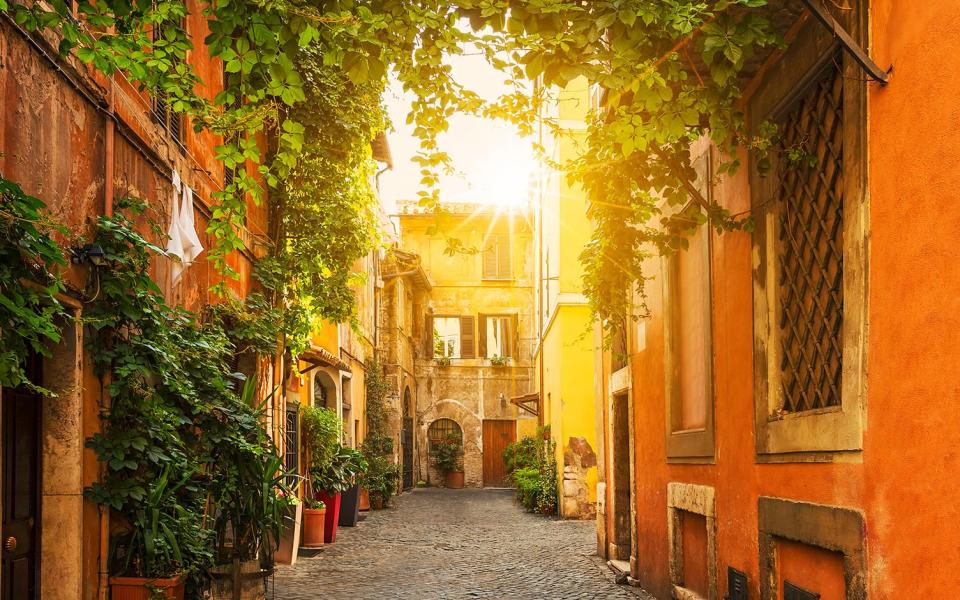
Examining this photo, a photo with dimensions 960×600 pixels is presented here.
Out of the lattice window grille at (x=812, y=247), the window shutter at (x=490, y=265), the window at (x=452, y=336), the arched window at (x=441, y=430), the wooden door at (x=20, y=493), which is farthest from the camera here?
the window shutter at (x=490, y=265)

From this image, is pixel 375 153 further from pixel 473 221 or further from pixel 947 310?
pixel 947 310

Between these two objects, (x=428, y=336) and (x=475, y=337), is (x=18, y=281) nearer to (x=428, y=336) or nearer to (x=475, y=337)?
(x=428, y=336)

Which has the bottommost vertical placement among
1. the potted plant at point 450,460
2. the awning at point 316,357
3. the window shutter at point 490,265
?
the potted plant at point 450,460

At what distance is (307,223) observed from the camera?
442 inches

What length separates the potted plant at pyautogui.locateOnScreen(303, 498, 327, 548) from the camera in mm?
12734

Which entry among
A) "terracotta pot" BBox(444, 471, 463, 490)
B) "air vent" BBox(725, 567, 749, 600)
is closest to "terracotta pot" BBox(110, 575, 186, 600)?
"air vent" BBox(725, 567, 749, 600)

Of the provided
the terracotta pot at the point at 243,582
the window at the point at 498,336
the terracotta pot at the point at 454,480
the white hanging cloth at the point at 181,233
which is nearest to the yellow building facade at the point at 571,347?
A: the terracotta pot at the point at 243,582

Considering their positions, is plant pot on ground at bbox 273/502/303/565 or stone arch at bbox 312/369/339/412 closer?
plant pot on ground at bbox 273/502/303/565

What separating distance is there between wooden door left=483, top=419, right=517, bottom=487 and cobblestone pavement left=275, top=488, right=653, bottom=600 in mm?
11879

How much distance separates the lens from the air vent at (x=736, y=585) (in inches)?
234

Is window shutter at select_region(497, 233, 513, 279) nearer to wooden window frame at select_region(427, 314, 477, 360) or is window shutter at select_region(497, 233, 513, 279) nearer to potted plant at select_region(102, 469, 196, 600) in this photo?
wooden window frame at select_region(427, 314, 477, 360)

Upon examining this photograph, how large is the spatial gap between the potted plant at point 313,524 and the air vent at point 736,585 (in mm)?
7620

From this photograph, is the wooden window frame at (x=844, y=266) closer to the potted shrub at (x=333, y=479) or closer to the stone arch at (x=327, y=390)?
the potted shrub at (x=333, y=479)

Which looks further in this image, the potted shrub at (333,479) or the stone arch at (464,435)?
the stone arch at (464,435)
